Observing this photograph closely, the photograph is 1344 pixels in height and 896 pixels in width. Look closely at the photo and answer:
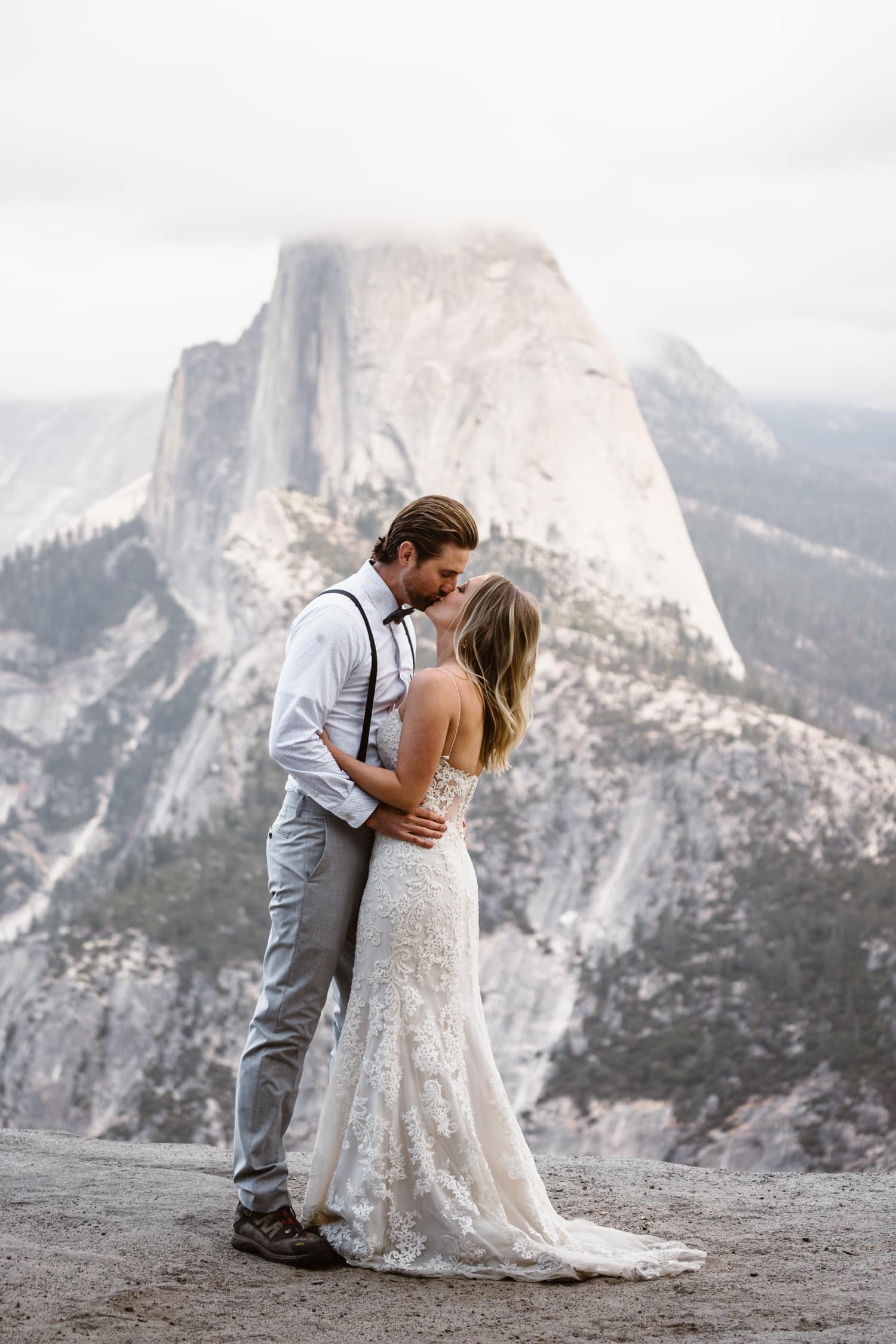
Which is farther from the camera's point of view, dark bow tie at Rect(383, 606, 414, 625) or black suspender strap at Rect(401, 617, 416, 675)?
black suspender strap at Rect(401, 617, 416, 675)

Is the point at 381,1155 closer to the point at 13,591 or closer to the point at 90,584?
the point at 90,584

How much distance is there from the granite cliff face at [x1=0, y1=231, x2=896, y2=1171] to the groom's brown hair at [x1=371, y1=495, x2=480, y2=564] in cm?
2873

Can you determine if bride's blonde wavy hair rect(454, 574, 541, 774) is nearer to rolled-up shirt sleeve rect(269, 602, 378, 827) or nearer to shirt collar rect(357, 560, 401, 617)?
shirt collar rect(357, 560, 401, 617)

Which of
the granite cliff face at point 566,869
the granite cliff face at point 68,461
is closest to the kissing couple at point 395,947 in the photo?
the granite cliff face at point 566,869

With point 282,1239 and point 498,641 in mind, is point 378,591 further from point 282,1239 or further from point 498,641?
point 282,1239

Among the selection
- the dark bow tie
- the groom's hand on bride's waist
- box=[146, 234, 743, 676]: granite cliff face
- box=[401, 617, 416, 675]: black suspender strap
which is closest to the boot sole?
the groom's hand on bride's waist

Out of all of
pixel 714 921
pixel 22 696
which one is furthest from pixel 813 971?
pixel 22 696

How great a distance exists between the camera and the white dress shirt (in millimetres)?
5117

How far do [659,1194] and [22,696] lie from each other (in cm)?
10990

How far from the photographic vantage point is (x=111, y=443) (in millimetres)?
187125

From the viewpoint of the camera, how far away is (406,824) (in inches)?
207

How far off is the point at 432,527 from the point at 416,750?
0.93 metres

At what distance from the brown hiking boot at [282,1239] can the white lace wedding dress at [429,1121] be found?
0.31 ft

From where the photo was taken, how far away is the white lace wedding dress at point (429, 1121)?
516cm
